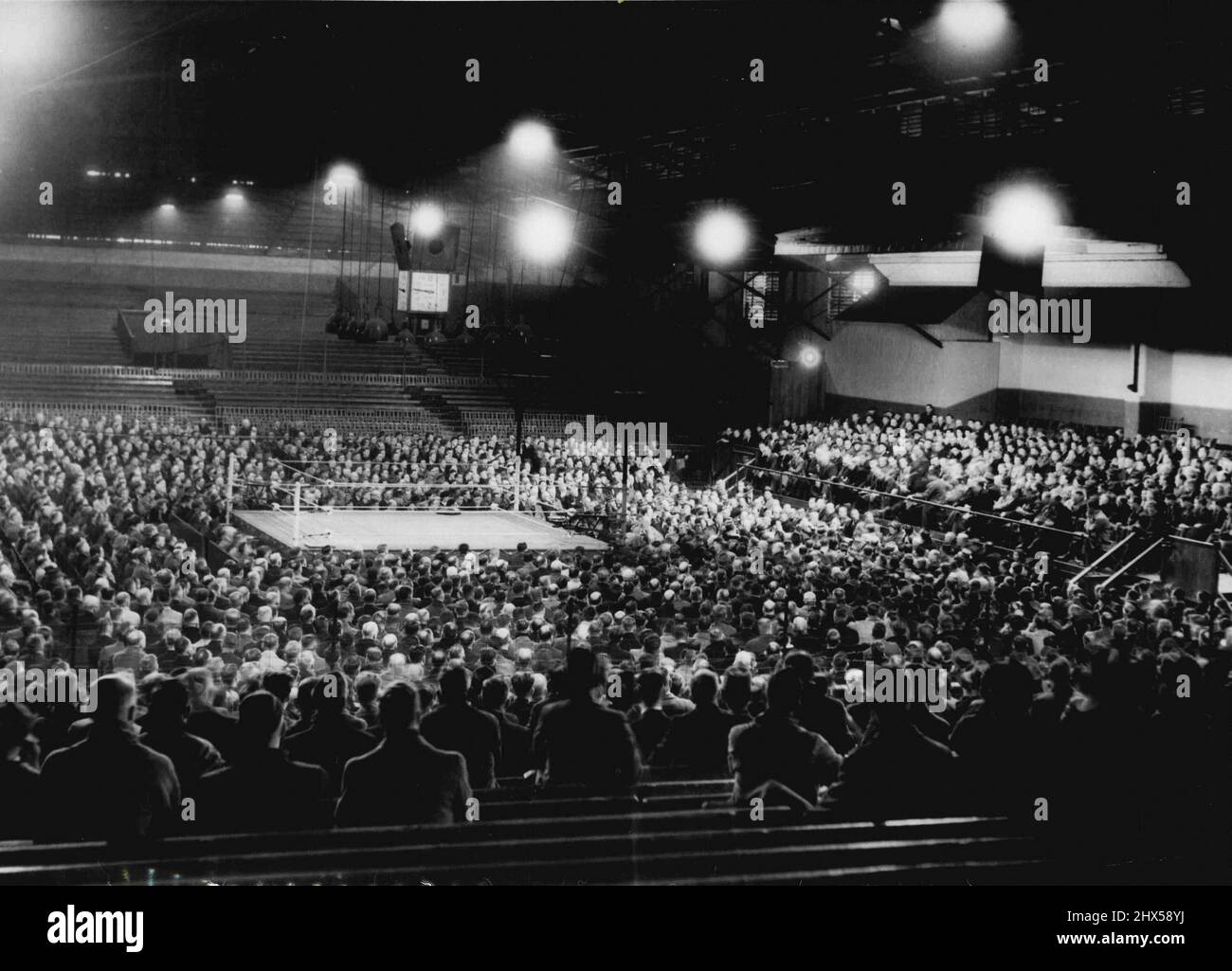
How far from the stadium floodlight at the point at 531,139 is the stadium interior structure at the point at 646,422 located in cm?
44

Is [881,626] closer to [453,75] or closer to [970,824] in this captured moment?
[970,824]

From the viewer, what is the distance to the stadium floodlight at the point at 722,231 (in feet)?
69.3

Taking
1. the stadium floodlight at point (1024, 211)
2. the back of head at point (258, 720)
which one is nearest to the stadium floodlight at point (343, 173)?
the stadium floodlight at point (1024, 211)

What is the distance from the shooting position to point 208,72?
1477 centimetres

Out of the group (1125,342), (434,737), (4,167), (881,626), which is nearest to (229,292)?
(4,167)

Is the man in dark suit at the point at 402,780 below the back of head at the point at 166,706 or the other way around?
below

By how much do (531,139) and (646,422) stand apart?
27.8 ft

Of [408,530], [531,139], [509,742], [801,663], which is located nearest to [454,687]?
[509,742]

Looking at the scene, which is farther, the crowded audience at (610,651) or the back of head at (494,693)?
the back of head at (494,693)

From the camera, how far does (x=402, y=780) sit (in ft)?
13.3

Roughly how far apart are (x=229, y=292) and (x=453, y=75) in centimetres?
1612

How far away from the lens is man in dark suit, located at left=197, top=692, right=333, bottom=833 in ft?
13.1

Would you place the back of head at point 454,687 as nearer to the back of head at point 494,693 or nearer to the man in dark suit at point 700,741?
the back of head at point 494,693

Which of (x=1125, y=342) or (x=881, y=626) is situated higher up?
(x=1125, y=342)
